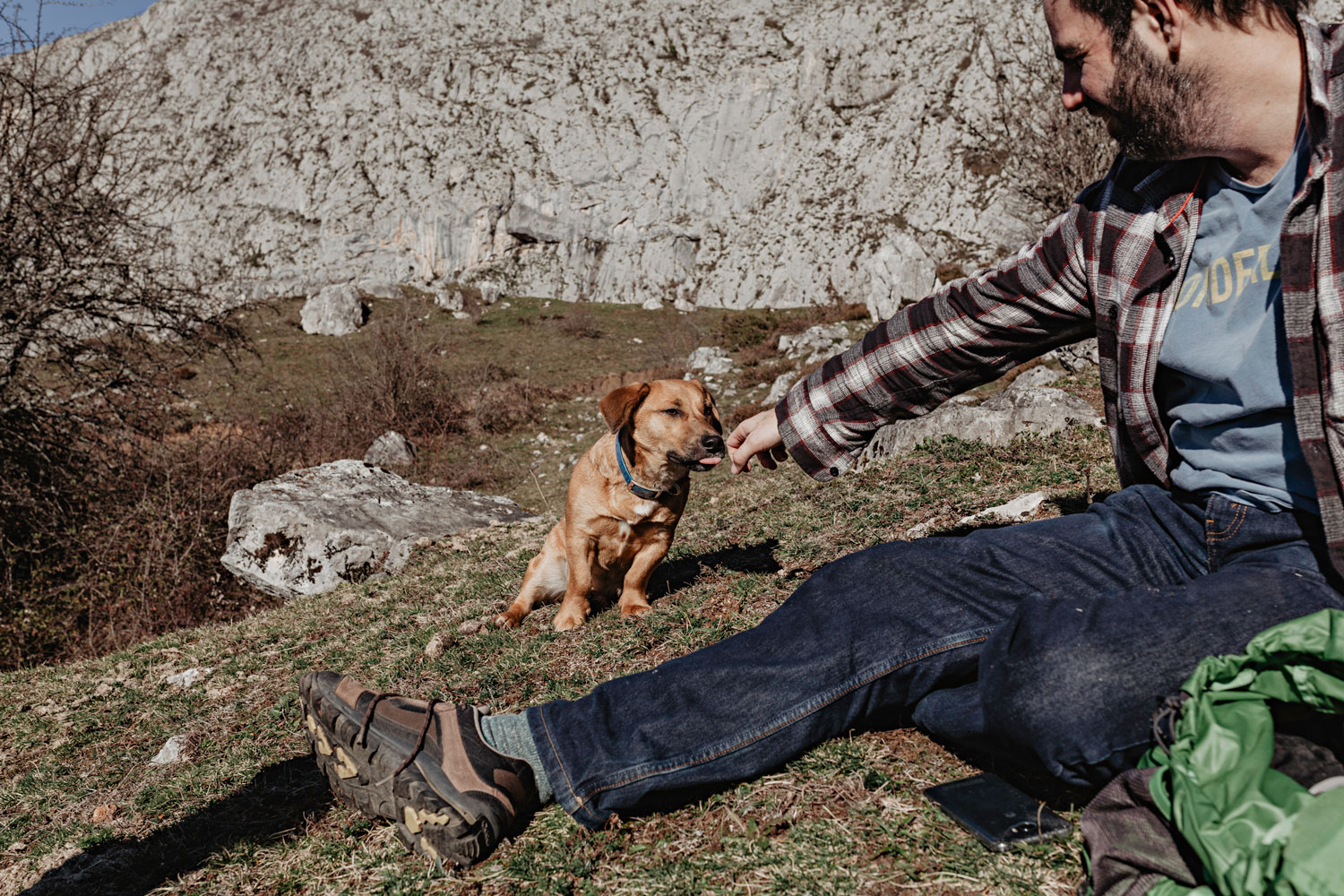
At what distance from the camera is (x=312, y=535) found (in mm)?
7809

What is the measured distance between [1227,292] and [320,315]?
33.7 m

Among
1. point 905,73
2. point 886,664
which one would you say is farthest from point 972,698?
point 905,73

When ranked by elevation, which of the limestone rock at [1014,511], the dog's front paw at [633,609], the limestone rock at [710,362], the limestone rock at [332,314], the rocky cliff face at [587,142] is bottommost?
the dog's front paw at [633,609]

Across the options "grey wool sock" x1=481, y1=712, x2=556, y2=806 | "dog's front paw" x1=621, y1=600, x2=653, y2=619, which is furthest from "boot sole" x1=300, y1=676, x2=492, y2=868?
"dog's front paw" x1=621, y1=600, x2=653, y2=619

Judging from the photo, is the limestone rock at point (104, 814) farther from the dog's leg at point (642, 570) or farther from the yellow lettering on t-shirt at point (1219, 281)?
the yellow lettering on t-shirt at point (1219, 281)

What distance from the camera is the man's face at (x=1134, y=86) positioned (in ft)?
6.04

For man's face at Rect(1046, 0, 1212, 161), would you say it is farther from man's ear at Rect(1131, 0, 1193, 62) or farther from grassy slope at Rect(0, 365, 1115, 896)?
grassy slope at Rect(0, 365, 1115, 896)

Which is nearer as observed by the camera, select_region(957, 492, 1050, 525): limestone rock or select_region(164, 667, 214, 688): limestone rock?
select_region(957, 492, 1050, 525): limestone rock

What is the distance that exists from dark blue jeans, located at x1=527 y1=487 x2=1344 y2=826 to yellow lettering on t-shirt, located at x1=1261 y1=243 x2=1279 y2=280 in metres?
0.54

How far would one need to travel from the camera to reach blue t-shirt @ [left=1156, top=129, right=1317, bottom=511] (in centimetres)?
173

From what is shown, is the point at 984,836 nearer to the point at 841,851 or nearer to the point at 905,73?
the point at 841,851

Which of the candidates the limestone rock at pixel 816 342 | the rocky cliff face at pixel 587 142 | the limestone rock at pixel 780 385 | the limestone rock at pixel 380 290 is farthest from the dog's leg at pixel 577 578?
the limestone rock at pixel 380 290

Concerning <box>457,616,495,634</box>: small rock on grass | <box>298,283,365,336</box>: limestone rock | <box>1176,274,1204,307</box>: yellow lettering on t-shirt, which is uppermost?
<box>298,283,365,336</box>: limestone rock

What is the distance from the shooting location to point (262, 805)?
8.58ft
